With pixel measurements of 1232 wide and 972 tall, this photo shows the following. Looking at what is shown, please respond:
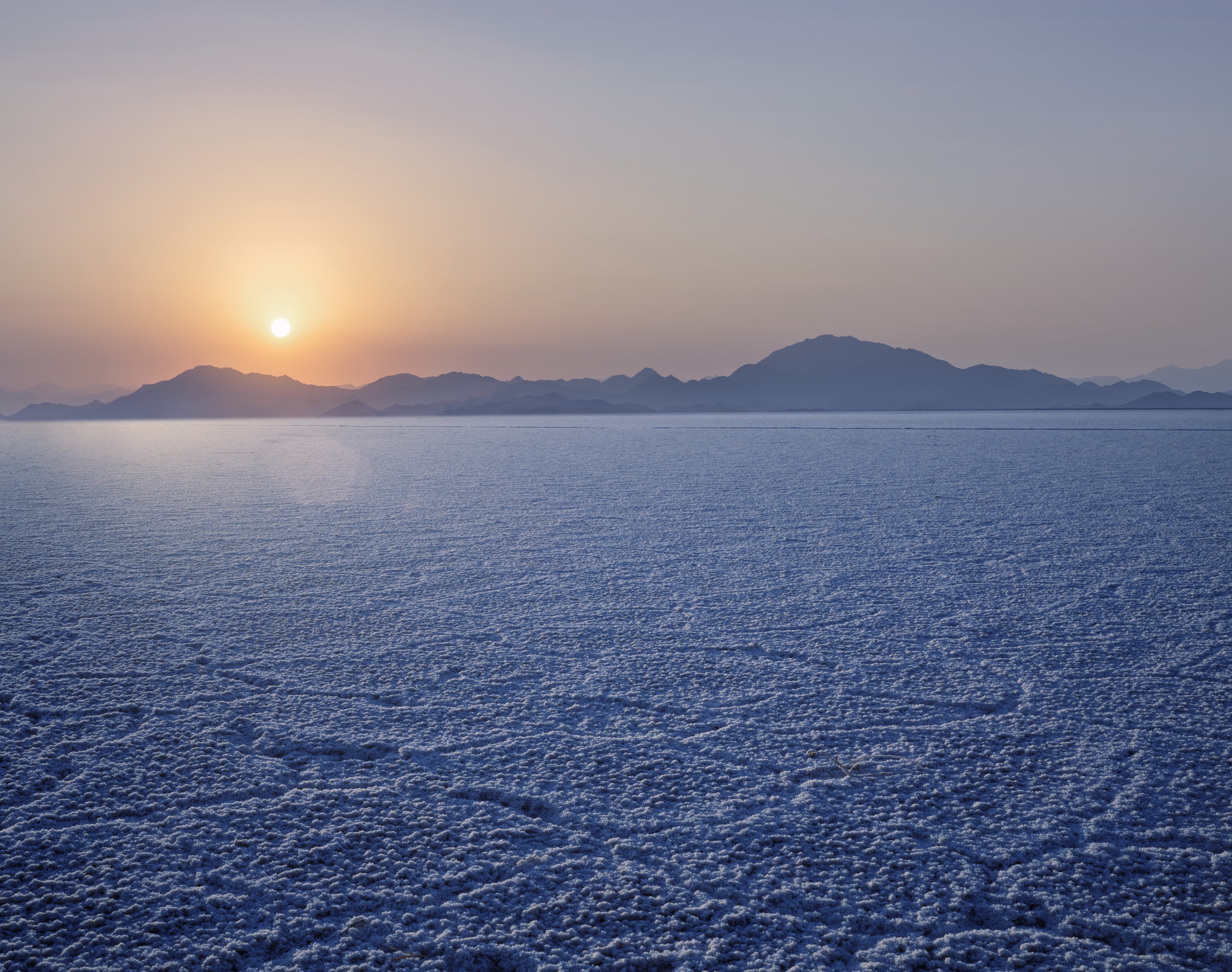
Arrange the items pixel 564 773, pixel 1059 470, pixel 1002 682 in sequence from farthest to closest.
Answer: pixel 1059 470, pixel 1002 682, pixel 564 773

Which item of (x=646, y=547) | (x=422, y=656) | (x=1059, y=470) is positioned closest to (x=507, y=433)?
(x=1059, y=470)

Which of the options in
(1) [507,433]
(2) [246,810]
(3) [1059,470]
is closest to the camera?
(2) [246,810]

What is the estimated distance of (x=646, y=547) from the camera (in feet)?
18.5

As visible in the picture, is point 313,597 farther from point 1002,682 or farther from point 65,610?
point 1002,682

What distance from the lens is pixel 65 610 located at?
3941 mm

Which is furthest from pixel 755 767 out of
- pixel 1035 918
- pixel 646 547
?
pixel 646 547

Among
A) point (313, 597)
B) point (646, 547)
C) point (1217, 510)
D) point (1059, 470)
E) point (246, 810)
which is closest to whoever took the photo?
point (246, 810)

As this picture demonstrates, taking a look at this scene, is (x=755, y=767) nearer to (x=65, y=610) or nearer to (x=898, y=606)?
(x=898, y=606)

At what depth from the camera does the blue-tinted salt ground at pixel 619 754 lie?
1.57 m

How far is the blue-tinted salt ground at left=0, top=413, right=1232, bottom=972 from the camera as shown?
5.16 ft

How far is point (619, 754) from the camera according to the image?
2307 mm

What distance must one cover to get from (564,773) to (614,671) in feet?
2.81

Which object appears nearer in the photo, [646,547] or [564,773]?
[564,773]

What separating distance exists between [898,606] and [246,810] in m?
3.18
